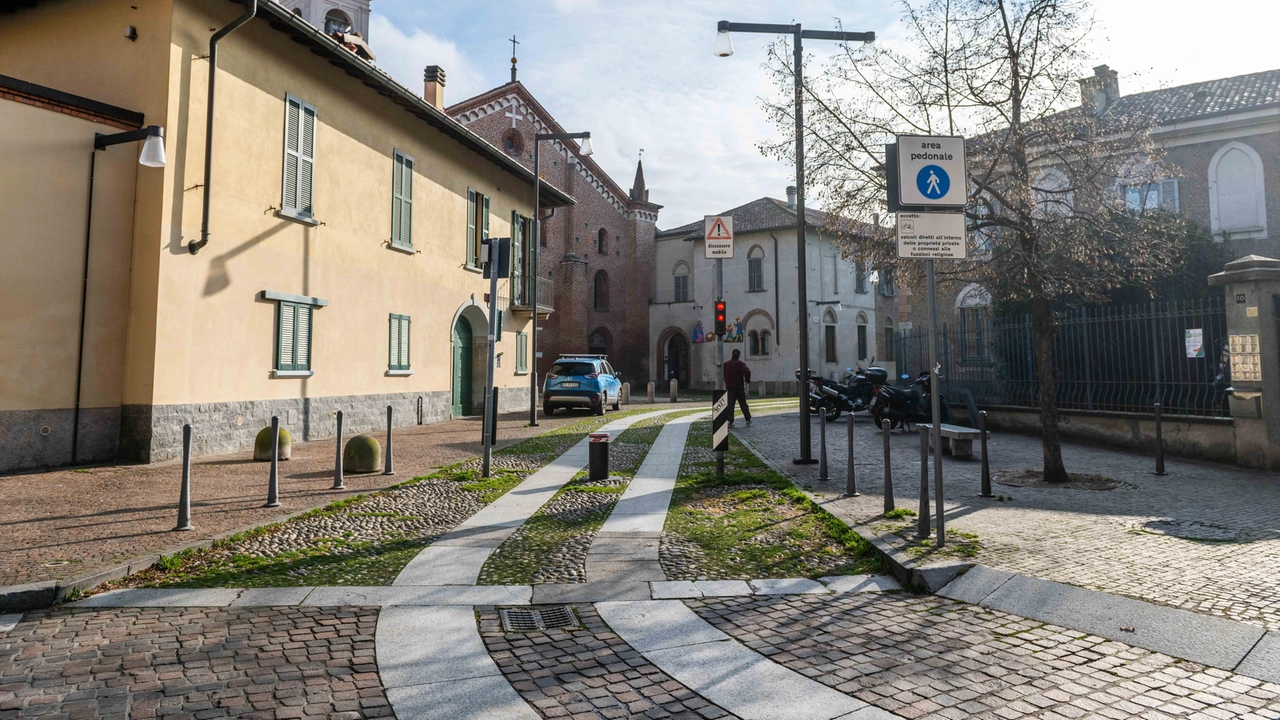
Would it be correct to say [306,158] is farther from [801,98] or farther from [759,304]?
[759,304]

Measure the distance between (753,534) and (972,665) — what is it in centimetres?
294

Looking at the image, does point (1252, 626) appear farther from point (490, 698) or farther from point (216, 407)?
point (216, 407)

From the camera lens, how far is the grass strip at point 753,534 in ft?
17.7

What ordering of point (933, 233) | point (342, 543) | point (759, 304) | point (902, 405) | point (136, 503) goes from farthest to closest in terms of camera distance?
point (759, 304), point (902, 405), point (136, 503), point (342, 543), point (933, 233)

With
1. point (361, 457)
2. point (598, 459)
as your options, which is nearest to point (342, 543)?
point (598, 459)

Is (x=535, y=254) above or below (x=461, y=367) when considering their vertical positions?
above

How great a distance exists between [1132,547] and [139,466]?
1148 centimetres

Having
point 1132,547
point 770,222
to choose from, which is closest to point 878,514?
point 1132,547

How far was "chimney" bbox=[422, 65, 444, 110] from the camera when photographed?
21.8 metres

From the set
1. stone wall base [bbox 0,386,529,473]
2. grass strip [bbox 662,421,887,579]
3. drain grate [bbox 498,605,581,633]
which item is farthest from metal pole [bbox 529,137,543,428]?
drain grate [bbox 498,605,581,633]

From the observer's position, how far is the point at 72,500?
295 inches

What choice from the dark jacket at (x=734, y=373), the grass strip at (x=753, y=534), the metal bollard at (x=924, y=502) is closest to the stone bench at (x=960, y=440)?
the grass strip at (x=753, y=534)

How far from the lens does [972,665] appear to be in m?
3.57

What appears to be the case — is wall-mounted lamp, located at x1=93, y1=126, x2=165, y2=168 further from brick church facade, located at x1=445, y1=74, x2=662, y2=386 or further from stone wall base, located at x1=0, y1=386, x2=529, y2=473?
brick church facade, located at x1=445, y1=74, x2=662, y2=386
